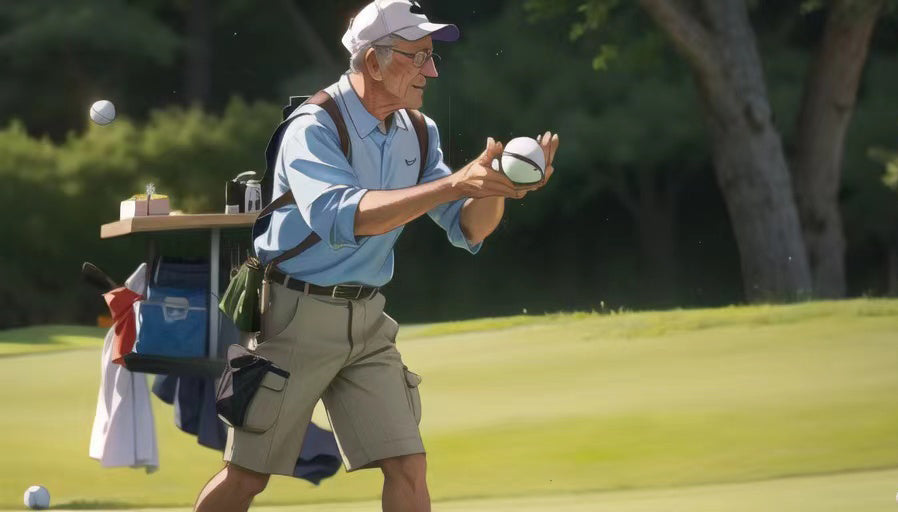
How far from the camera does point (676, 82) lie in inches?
618

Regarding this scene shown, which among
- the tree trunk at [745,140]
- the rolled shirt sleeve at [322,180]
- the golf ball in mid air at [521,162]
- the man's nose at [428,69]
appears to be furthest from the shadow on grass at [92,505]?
the tree trunk at [745,140]

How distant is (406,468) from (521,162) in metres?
1.03

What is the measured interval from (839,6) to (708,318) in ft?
16.6

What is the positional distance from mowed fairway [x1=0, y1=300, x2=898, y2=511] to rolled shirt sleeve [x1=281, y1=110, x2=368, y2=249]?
9.65 ft

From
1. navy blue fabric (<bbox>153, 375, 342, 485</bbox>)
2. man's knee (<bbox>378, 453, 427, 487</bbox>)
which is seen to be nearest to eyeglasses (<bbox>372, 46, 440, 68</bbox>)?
man's knee (<bbox>378, 453, 427, 487</bbox>)

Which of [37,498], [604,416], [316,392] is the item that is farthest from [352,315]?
[604,416]

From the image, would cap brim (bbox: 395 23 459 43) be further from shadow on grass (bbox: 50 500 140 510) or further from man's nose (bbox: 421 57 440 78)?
shadow on grass (bbox: 50 500 140 510)

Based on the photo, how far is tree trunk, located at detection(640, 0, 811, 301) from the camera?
47.0 ft

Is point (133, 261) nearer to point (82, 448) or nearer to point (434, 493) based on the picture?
point (82, 448)

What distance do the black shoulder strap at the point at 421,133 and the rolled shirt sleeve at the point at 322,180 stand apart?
35cm

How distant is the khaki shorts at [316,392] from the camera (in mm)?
5027

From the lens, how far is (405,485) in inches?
197

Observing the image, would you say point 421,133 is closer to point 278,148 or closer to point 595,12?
point 278,148

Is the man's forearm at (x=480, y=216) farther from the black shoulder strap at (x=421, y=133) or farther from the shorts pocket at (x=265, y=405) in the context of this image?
the shorts pocket at (x=265, y=405)
